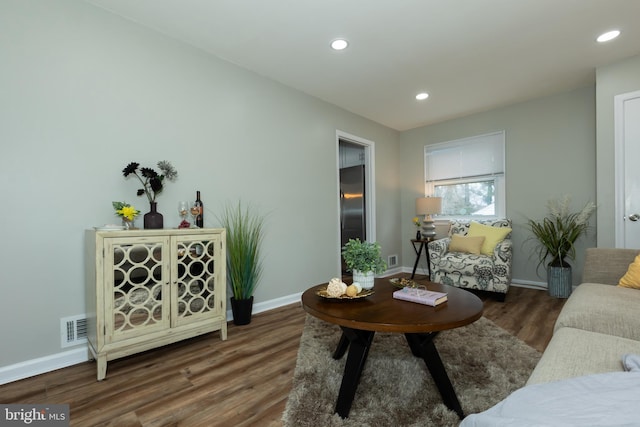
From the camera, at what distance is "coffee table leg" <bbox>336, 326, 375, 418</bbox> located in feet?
4.67

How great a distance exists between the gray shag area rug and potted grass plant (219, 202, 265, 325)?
2.34 ft

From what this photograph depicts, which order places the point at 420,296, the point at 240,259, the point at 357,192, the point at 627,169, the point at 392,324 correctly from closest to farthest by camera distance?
the point at 392,324
the point at 420,296
the point at 240,259
the point at 627,169
the point at 357,192

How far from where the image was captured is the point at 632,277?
6.20 feet

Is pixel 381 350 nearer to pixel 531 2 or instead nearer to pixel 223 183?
pixel 223 183

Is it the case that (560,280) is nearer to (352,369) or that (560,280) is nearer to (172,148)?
(352,369)

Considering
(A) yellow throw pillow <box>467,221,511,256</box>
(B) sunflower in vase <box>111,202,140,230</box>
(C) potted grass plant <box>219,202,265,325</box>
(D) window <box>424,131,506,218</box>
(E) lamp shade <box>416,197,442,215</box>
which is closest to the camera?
(B) sunflower in vase <box>111,202,140,230</box>

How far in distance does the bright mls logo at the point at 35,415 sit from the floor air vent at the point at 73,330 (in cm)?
47

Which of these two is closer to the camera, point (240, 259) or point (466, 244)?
point (240, 259)

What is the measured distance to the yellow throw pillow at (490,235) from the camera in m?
3.61

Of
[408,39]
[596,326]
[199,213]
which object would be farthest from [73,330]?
[408,39]

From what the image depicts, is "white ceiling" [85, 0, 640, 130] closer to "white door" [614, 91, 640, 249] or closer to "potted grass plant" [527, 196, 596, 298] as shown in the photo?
"white door" [614, 91, 640, 249]

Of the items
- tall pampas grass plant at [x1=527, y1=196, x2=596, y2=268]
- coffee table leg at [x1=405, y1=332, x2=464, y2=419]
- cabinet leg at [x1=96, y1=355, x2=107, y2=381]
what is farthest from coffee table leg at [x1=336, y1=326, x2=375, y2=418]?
tall pampas grass plant at [x1=527, y1=196, x2=596, y2=268]

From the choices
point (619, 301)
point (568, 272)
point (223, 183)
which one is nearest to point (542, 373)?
point (619, 301)

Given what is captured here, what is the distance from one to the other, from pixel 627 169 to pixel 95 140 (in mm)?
4515
